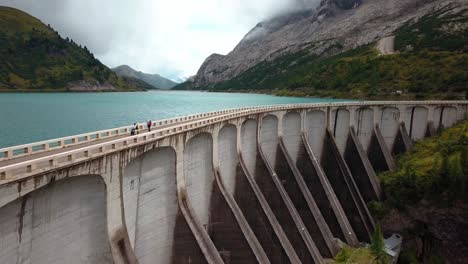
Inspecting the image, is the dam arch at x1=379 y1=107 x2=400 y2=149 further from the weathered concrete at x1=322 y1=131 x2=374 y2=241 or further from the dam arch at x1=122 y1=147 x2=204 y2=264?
the dam arch at x1=122 y1=147 x2=204 y2=264

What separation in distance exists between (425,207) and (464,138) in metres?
14.6

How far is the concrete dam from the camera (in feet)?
55.3

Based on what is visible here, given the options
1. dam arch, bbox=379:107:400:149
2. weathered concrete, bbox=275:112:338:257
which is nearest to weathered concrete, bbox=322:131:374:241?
weathered concrete, bbox=275:112:338:257

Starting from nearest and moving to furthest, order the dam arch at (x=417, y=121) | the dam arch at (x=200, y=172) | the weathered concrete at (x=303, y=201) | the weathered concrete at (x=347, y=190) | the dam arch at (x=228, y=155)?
the dam arch at (x=200, y=172)
the dam arch at (x=228, y=155)
the weathered concrete at (x=303, y=201)
the weathered concrete at (x=347, y=190)
the dam arch at (x=417, y=121)

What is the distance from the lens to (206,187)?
3281 centimetres

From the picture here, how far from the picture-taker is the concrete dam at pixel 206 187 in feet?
55.3

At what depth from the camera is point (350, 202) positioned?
5062cm

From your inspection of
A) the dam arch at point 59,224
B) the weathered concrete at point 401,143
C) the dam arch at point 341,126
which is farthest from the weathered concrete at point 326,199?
the dam arch at point 59,224

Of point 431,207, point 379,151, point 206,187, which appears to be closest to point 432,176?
point 431,207

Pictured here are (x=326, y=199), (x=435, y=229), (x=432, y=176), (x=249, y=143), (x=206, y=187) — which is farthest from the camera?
(x=432, y=176)

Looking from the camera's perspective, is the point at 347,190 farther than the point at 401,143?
No

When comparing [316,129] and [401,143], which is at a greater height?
[316,129]

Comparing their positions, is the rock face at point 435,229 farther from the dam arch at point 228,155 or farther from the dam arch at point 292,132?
the dam arch at point 228,155

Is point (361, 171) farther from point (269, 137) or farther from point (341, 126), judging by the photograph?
point (269, 137)
